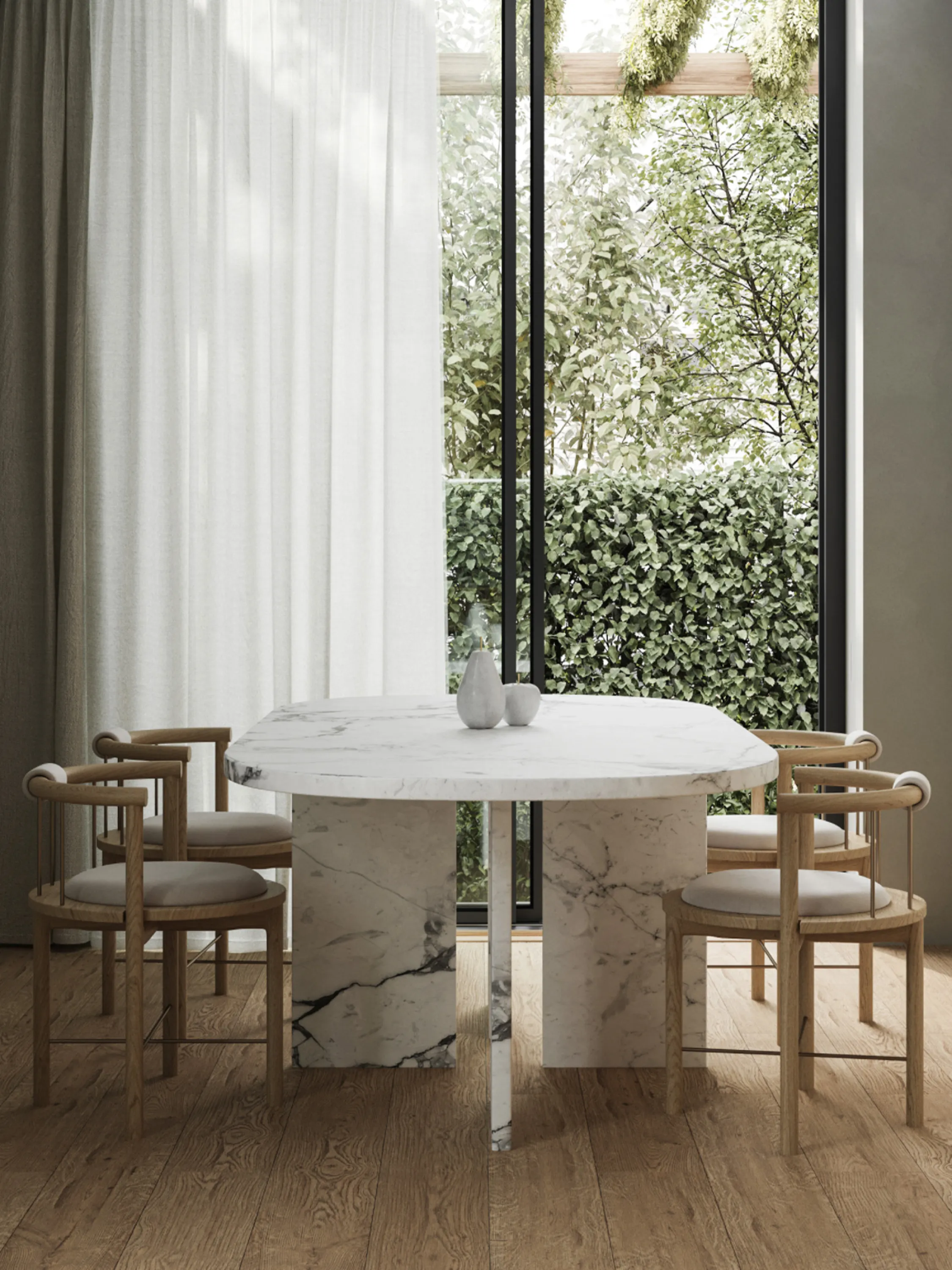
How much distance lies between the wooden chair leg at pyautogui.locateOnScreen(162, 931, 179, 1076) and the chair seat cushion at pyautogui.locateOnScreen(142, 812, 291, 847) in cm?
32

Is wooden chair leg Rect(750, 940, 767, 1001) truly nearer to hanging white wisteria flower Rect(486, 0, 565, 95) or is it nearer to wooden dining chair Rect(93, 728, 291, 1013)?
wooden dining chair Rect(93, 728, 291, 1013)

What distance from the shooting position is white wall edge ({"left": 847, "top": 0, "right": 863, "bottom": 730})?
151 inches

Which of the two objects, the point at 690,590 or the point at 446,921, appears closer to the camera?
the point at 446,921

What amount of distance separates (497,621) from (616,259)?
4.30 feet

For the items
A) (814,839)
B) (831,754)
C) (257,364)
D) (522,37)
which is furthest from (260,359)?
(814,839)

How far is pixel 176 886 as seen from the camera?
8.23 feet

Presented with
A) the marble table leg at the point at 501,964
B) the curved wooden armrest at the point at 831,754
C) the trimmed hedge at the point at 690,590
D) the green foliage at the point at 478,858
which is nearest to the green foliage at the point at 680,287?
the trimmed hedge at the point at 690,590

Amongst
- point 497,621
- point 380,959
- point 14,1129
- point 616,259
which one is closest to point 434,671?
point 497,621

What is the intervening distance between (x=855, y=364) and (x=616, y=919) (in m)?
2.07

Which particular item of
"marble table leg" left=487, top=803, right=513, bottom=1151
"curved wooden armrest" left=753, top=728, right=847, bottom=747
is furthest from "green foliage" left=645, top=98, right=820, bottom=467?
"marble table leg" left=487, top=803, right=513, bottom=1151

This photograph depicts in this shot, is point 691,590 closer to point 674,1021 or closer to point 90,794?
point 674,1021

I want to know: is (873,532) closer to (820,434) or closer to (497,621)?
(820,434)

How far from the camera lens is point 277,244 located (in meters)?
3.80

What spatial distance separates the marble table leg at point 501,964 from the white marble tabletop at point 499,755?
0.49ft
